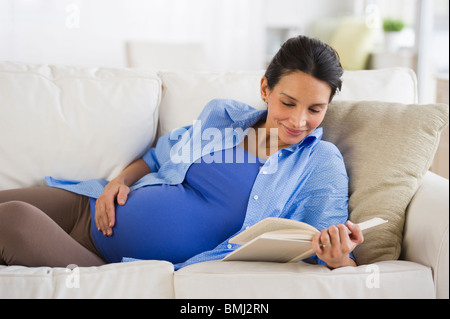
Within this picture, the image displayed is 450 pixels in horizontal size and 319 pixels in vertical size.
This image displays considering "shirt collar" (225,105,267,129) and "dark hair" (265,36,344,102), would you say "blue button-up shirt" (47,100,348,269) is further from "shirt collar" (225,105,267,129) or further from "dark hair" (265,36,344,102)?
"dark hair" (265,36,344,102)

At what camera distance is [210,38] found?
14.6 feet

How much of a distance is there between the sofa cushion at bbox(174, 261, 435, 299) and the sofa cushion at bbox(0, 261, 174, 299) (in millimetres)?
47

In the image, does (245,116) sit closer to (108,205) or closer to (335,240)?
Result: (108,205)

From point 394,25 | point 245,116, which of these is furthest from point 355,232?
point 394,25

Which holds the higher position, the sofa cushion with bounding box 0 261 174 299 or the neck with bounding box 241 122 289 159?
the neck with bounding box 241 122 289 159

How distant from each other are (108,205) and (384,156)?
0.78m

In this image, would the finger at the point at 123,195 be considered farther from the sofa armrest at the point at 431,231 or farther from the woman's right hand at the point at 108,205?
the sofa armrest at the point at 431,231

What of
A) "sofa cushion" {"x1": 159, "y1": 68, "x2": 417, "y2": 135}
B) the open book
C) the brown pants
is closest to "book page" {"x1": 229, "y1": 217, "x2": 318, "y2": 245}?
the open book

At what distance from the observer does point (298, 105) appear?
4.57 ft

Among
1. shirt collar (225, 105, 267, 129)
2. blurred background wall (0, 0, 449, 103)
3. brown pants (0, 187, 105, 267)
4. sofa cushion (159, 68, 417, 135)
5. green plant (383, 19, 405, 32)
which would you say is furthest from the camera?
green plant (383, 19, 405, 32)

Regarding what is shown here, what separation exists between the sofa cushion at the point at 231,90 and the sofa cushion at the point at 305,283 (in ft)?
2.41

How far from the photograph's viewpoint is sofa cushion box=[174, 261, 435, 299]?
1.09 m

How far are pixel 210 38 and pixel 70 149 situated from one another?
9.85 ft
